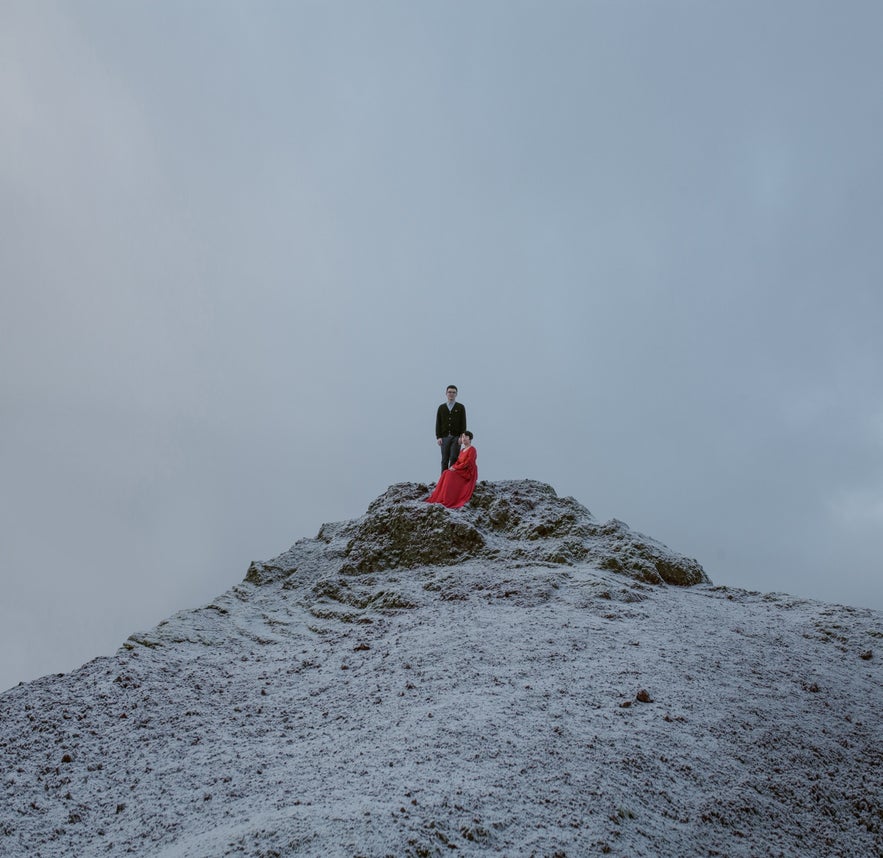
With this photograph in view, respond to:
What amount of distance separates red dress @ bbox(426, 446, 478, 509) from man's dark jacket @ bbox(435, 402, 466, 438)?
0.95 meters

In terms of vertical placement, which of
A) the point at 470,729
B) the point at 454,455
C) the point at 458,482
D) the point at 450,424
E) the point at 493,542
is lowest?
the point at 470,729

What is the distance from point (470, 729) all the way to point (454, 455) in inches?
394

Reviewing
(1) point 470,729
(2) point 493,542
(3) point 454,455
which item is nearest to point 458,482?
(3) point 454,455

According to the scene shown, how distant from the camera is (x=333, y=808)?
13.9 feet

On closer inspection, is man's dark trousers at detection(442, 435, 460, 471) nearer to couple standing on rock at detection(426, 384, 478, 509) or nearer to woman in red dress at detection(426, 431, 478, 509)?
couple standing on rock at detection(426, 384, 478, 509)

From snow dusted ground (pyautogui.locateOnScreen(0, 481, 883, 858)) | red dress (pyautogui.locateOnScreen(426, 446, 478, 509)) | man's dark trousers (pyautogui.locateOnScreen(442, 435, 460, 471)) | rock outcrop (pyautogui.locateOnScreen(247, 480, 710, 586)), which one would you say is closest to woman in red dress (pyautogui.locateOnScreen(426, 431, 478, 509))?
red dress (pyautogui.locateOnScreen(426, 446, 478, 509))

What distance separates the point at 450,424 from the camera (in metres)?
15.0

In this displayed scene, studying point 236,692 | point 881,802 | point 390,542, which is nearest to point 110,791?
point 236,692

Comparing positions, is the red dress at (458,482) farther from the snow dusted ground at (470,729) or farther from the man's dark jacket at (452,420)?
the snow dusted ground at (470,729)

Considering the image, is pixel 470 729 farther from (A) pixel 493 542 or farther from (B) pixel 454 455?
(B) pixel 454 455

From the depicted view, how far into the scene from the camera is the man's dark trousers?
1511 centimetres

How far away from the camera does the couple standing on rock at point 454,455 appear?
14.1m

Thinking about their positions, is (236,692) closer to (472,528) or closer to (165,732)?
(165,732)

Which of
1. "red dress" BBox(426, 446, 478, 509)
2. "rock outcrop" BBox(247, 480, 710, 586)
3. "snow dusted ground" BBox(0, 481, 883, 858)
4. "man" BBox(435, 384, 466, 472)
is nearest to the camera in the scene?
"snow dusted ground" BBox(0, 481, 883, 858)
